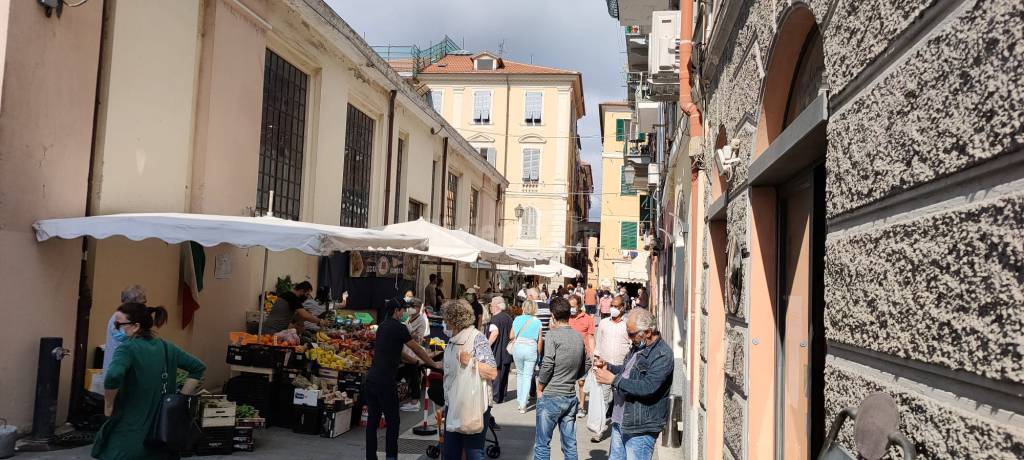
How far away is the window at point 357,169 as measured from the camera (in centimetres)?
1747

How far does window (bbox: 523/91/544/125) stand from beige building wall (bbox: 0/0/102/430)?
125ft

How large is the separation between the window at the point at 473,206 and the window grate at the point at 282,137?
1734 cm

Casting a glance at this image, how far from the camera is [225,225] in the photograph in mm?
8938

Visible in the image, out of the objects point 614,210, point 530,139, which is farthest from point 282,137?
point 614,210

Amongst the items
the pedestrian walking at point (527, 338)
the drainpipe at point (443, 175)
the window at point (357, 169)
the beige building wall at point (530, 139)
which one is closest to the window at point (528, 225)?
the beige building wall at point (530, 139)

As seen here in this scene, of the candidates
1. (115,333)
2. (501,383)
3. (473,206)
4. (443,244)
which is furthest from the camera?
(473,206)

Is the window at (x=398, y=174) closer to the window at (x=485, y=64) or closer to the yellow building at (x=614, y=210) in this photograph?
the window at (x=485, y=64)

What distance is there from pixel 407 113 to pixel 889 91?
66.9 ft

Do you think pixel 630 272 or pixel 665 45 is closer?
pixel 665 45

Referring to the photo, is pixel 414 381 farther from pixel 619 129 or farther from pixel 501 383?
pixel 619 129

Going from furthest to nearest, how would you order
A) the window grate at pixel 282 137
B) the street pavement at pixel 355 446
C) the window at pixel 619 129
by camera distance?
the window at pixel 619 129, the window grate at pixel 282 137, the street pavement at pixel 355 446

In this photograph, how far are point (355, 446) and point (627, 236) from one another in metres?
42.8

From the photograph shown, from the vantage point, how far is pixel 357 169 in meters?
18.2

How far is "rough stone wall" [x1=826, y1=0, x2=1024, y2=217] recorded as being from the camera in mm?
1411
